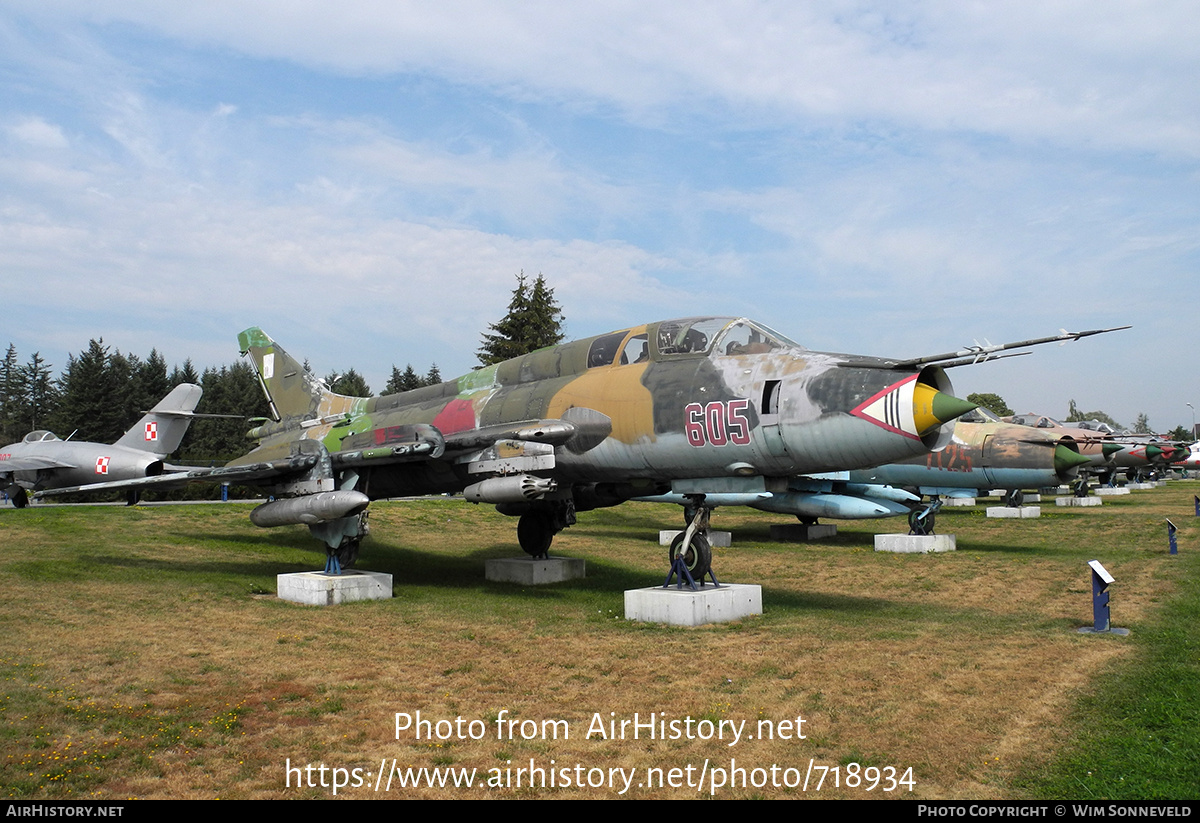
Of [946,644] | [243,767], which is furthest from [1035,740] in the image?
[243,767]

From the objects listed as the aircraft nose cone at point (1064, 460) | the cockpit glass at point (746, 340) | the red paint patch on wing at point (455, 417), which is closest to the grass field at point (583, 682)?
the red paint patch on wing at point (455, 417)

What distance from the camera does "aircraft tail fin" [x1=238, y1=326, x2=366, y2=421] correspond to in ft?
57.6

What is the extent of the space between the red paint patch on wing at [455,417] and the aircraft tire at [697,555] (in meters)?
4.37

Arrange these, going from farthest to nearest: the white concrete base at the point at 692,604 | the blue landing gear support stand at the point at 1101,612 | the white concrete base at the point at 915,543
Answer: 1. the white concrete base at the point at 915,543
2. the white concrete base at the point at 692,604
3. the blue landing gear support stand at the point at 1101,612

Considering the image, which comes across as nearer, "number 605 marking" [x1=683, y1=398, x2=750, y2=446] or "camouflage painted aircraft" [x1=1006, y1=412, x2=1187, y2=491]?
"number 605 marking" [x1=683, y1=398, x2=750, y2=446]

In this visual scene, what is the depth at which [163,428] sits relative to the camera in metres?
29.1

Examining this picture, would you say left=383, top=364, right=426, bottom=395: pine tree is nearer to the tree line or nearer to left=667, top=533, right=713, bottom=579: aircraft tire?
the tree line

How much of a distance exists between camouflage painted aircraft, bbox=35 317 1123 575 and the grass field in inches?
69.7

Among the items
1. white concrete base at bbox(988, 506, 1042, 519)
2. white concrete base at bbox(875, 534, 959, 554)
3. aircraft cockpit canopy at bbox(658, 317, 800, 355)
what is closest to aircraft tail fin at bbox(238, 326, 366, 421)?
aircraft cockpit canopy at bbox(658, 317, 800, 355)

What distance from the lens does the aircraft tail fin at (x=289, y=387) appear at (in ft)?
57.6

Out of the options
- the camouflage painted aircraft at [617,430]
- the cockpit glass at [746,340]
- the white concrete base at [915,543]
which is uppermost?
the cockpit glass at [746,340]

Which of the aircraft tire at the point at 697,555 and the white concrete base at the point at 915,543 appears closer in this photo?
the aircraft tire at the point at 697,555

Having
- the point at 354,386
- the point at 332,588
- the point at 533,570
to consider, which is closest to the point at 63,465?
the point at 332,588

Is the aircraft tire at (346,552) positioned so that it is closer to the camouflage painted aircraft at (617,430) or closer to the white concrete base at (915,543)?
the camouflage painted aircraft at (617,430)
